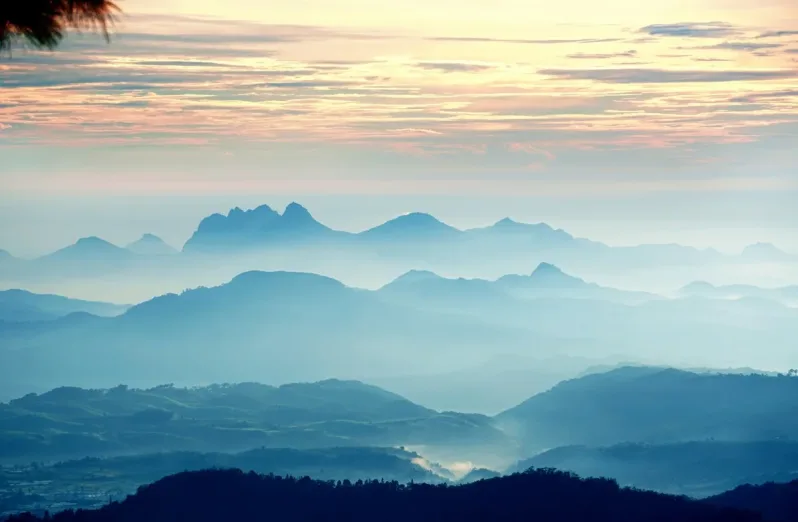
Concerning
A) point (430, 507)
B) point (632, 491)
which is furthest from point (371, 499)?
point (632, 491)

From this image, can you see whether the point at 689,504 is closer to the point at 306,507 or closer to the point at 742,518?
the point at 742,518

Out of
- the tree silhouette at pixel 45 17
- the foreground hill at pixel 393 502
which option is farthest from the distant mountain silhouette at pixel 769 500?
the tree silhouette at pixel 45 17

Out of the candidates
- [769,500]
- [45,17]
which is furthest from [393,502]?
[45,17]

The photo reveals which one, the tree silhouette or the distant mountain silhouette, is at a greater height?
the distant mountain silhouette

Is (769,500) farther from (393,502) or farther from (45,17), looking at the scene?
(45,17)

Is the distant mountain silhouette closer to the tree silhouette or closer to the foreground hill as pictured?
the foreground hill

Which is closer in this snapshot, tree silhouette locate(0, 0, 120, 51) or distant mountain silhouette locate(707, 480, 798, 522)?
tree silhouette locate(0, 0, 120, 51)

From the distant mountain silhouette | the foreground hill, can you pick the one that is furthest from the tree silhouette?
the distant mountain silhouette
